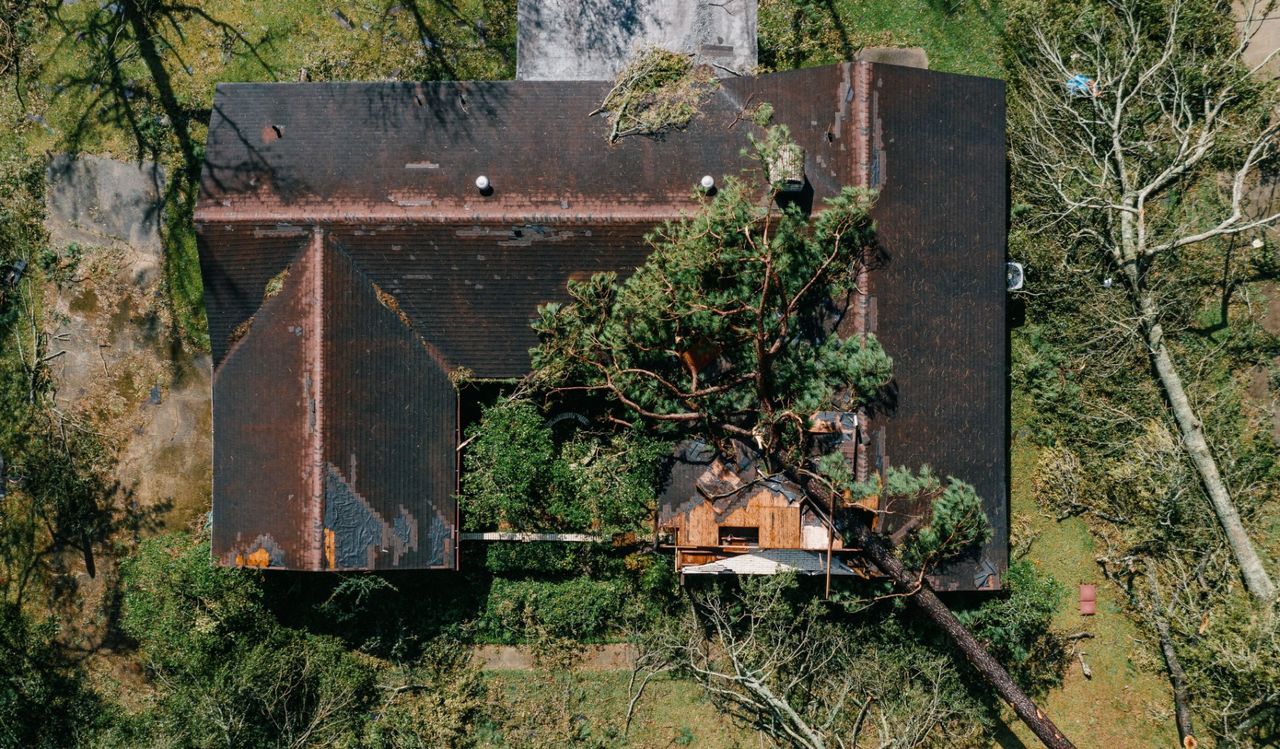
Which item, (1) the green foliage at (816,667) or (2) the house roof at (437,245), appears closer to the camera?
(2) the house roof at (437,245)

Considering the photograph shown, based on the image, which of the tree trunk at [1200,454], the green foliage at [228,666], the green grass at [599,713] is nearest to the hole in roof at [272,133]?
the green foliage at [228,666]

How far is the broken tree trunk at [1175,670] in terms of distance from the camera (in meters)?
19.0

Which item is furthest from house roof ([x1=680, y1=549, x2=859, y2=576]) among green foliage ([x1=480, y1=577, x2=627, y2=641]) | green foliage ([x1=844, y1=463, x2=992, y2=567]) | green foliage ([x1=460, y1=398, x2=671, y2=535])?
green foliage ([x1=480, y1=577, x2=627, y2=641])

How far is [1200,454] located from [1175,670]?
517 cm

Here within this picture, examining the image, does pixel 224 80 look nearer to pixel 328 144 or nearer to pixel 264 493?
pixel 328 144

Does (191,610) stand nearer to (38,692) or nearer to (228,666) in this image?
(228,666)

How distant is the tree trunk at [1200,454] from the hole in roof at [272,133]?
1991cm

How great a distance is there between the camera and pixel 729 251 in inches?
656

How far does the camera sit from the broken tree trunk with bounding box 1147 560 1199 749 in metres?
19.0

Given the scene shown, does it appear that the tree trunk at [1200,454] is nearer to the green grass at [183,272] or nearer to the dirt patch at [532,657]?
the dirt patch at [532,657]

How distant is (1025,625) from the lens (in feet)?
62.1

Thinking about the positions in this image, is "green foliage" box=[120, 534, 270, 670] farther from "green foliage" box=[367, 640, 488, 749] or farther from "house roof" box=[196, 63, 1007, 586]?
"green foliage" box=[367, 640, 488, 749]

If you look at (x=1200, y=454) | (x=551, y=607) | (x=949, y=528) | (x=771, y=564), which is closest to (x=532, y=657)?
(x=551, y=607)

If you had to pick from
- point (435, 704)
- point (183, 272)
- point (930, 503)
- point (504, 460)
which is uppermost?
point (183, 272)
